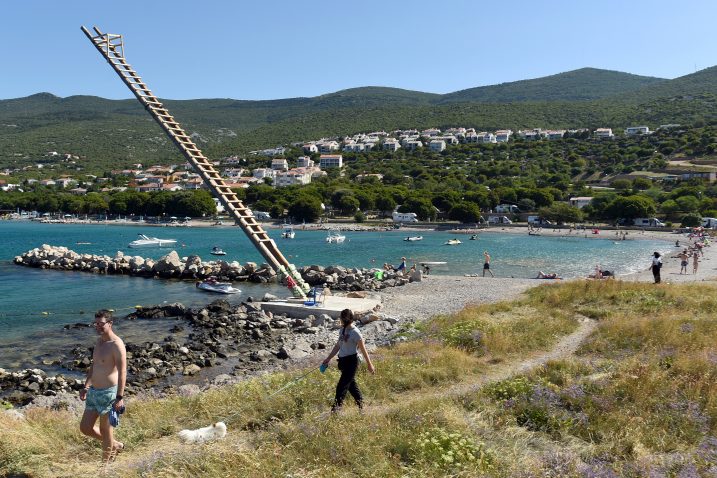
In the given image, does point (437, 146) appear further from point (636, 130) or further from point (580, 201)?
point (580, 201)

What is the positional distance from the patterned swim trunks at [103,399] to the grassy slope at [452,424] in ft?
1.86

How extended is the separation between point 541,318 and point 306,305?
8.86m

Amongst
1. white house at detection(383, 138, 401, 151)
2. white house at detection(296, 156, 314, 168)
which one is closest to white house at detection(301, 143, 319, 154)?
white house at detection(296, 156, 314, 168)

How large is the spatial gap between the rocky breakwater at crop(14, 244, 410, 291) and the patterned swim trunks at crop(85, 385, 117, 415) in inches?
828

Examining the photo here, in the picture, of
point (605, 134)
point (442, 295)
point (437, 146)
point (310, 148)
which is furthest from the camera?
point (310, 148)

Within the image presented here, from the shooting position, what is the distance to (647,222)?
77.9 m

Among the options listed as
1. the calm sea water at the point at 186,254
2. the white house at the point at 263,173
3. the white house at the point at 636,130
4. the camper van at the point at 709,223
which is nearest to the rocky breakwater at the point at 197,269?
the calm sea water at the point at 186,254

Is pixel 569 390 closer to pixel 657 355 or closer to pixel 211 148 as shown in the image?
pixel 657 355

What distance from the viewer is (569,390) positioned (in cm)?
753

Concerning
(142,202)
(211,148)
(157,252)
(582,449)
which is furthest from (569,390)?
(211,148)

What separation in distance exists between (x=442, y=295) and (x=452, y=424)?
60.4 feet

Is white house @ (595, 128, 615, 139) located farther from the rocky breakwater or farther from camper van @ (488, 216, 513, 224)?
the rocky breakwater

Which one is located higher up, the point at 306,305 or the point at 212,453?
the point at 212,453

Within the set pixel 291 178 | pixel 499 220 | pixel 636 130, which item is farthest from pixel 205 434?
pixel 636 130
